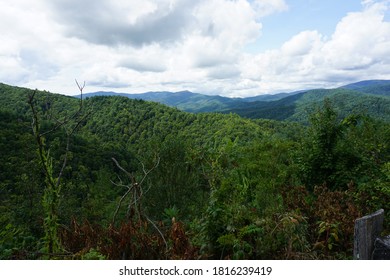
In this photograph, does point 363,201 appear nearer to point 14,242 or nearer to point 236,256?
point 236,256

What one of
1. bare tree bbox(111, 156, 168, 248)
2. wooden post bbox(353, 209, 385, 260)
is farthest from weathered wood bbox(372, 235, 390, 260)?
bare tree bbox(111, 156, 168, 248)

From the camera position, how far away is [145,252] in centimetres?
313

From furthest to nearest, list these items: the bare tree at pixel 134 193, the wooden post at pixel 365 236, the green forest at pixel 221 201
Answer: the green forest at pixel 221 201, the bare tree at pixel 134 193, the wooden post at pixel 365 236

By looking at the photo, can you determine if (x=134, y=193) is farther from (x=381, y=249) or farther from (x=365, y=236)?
(x=381, y=249)

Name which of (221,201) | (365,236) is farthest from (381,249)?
(221,201)

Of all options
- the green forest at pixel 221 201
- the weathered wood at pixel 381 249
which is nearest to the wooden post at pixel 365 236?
the weathered wood at pixel 381 249

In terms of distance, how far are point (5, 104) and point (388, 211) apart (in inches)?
4608

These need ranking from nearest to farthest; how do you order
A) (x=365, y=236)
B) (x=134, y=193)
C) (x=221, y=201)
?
(x=365, y=236)
(x=134, y=193)
(x=221, y=201)

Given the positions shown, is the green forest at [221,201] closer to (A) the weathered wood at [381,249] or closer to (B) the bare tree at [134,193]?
(B) the bare tree at [134,193]

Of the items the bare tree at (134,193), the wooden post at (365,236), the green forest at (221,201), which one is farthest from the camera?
the green forest at (221,201)

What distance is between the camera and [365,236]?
2.23 meters

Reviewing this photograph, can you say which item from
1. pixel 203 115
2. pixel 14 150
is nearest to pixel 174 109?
pixel 203 115

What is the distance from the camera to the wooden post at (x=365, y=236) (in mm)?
2209

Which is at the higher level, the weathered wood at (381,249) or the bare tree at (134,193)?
the bare tree at (134,193)
